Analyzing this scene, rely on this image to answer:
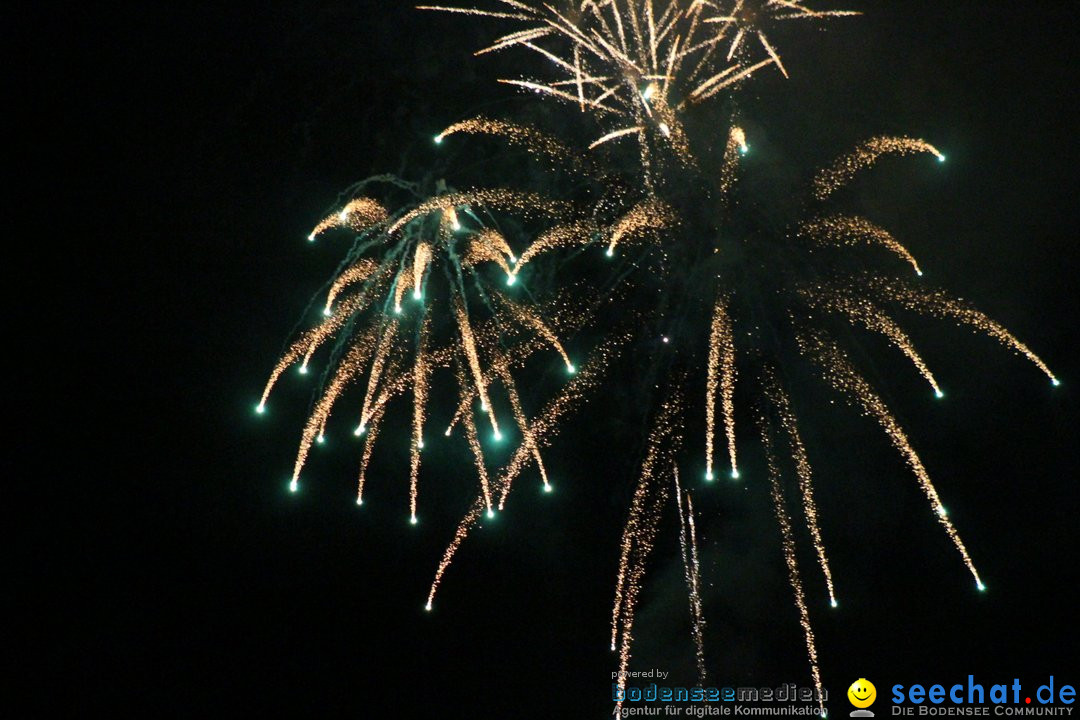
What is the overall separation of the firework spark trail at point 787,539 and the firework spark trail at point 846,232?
2.54m

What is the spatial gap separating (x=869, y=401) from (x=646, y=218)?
13.6 feet

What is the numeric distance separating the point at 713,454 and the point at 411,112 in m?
6.61

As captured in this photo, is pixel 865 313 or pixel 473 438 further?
pixel 473 438

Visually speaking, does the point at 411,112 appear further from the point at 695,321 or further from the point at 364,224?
the point at 695,321

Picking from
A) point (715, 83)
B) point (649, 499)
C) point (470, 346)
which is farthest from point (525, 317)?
point (715, 83)

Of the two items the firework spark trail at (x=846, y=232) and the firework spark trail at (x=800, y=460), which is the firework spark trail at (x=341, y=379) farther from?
the firework spark trail at (x=846, y=232)

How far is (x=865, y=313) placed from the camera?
43.1ft

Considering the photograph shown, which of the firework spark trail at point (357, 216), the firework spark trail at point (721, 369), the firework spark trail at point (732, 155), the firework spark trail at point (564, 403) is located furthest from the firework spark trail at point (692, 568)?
the firework spark trail at point (357, 216)

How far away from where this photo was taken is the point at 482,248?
1320cm

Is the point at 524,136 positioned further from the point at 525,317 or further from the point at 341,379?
the point at 341,379

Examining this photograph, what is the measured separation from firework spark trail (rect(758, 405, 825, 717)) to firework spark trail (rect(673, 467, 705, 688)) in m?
1.27

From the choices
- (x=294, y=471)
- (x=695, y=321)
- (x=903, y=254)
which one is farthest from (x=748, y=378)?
(x=294, y=471)

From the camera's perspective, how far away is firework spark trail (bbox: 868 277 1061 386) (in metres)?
13.4

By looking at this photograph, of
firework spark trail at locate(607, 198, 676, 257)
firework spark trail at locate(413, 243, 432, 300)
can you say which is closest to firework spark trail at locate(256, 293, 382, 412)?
firework spark trail at locate(413, 243, 432, 300)
